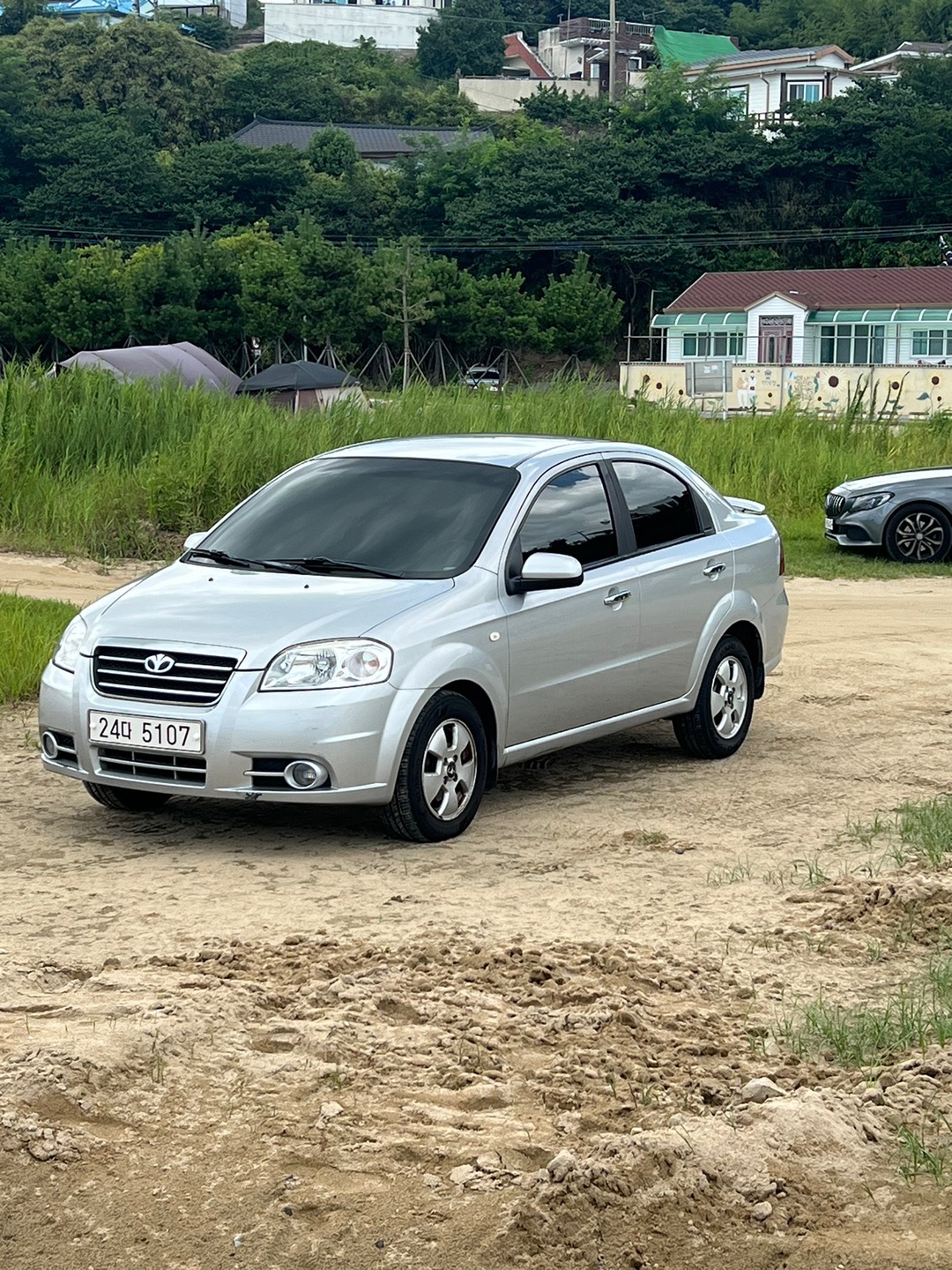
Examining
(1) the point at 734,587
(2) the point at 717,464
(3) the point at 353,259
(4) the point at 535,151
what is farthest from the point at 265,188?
(1) the point at 734,587

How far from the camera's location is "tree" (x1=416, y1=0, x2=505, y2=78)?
472 ft

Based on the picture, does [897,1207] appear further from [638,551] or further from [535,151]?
[535,151]

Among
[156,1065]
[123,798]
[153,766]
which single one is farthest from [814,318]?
[156,1065]

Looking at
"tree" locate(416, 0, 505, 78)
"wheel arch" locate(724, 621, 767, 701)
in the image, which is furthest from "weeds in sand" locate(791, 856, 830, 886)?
"tree" locate(416, 0, 505, 78)

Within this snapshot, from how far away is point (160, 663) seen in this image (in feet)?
24.1

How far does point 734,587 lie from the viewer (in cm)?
955

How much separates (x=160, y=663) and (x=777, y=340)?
68334mm

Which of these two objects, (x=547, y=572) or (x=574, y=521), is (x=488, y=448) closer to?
(x=574, y=521)

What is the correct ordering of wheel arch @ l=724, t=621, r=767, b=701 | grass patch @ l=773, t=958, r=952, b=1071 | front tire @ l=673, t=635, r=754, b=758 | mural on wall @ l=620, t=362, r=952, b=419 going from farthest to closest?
mural on wall @ l=620, t=362, r=952, b=419
wheel arch @ l=724, t=621, r=767, b=701
front tire @ l=673, t=635, r=754, b=758
grass patch @ l=773, t=958, r=952, b=1071

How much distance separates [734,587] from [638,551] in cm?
85

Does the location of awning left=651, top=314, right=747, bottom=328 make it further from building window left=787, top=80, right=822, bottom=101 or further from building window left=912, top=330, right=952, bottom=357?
building window left=787, top=80, right=822, bottom=101

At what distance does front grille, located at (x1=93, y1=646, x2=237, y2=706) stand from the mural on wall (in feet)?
59.0

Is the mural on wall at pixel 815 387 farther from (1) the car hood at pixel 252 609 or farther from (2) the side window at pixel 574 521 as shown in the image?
(1) the car hood at pixel 252 609

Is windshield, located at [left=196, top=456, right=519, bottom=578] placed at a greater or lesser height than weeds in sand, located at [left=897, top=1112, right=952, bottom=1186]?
greater
